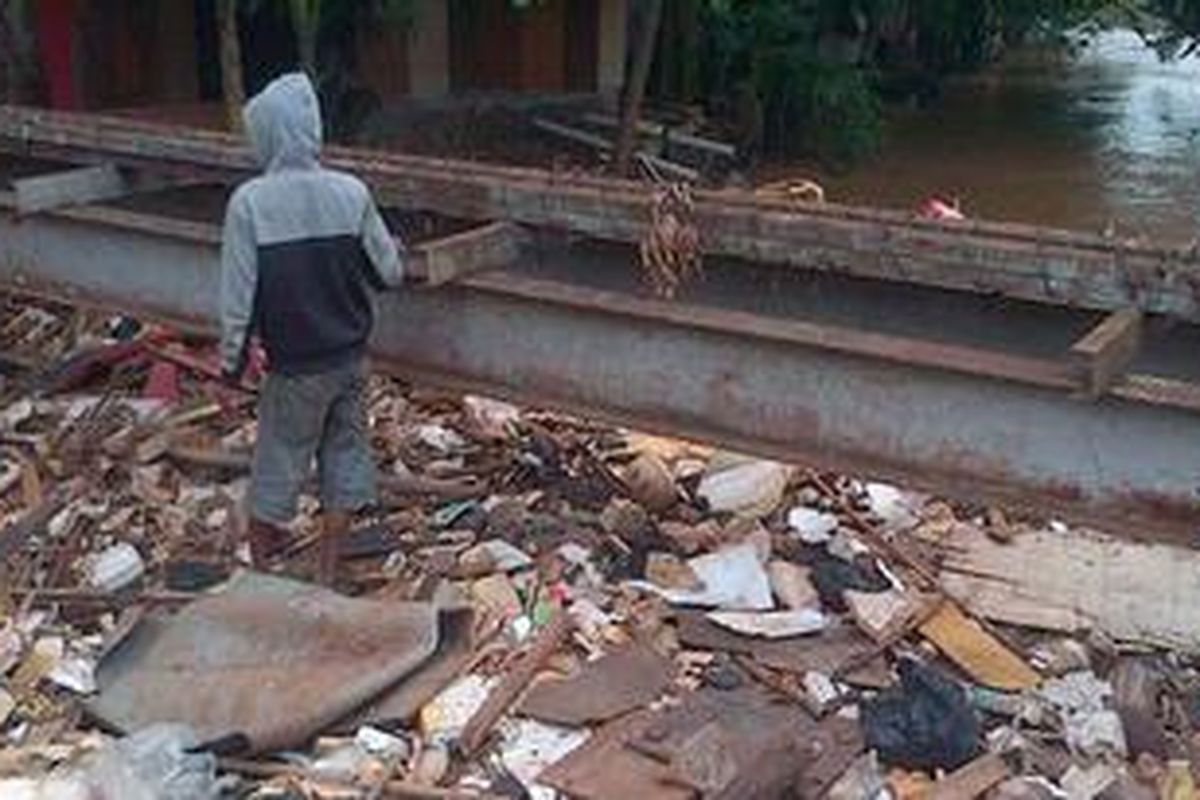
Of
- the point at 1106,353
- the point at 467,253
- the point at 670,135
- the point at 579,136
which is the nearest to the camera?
the point at 1106,353

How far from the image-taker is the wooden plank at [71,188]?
18.0 feet

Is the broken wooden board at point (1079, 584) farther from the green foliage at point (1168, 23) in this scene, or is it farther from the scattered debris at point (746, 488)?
the green foliage at point (1168, 23)

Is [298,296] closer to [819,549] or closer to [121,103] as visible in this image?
[819,549]

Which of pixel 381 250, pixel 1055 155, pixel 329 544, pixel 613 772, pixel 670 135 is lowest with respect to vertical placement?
pixel 1055 155

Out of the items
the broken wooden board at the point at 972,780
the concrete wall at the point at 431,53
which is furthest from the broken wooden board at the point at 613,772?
the concrete wall at the point at 431,53

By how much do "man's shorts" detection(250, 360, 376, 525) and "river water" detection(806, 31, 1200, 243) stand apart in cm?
1019

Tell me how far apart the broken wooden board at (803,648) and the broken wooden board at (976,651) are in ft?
0.83

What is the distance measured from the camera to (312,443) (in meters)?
5.57

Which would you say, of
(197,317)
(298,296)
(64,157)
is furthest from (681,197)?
(64,157)

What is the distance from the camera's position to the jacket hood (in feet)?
16.4


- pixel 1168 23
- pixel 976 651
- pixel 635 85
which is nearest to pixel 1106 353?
pixel 976 651

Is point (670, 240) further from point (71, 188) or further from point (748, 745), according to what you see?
point (71, 188)

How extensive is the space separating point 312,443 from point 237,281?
0.79 meters

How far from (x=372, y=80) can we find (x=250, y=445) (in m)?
11.9
